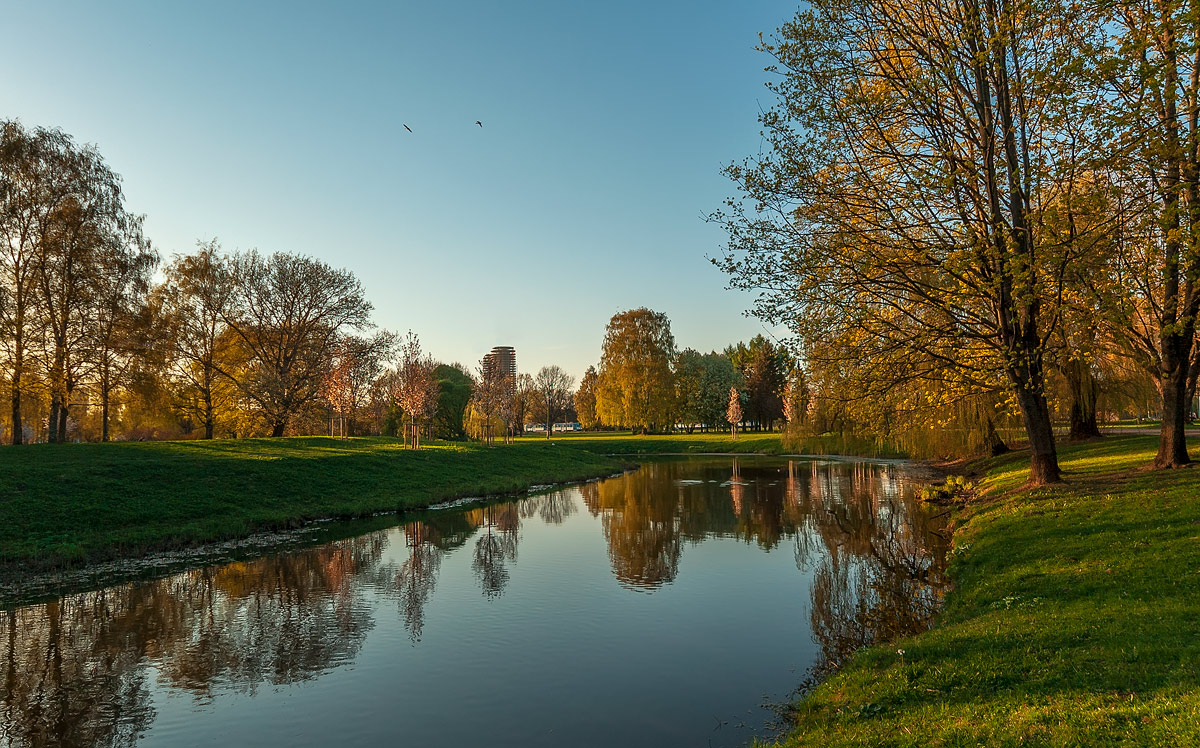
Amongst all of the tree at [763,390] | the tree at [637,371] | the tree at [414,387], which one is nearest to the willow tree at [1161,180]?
the tree at [414,387]

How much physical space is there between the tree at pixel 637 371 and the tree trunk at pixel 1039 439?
203 ft

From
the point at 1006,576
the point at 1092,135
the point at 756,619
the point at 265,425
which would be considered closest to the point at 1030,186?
the point at 1092,135

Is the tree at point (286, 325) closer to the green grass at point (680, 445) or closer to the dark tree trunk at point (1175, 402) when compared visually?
the green grass at point (680, 445)

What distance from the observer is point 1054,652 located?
7.02 m

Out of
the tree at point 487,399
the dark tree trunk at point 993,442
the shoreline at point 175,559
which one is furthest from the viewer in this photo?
the tree at point 487,399

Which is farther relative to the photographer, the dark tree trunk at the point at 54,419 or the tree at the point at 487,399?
the tree at the point at 487,399

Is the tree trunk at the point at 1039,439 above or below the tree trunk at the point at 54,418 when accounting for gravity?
below

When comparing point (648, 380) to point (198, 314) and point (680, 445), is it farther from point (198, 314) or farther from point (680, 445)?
point (198, 314)

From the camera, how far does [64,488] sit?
18375 millimetres

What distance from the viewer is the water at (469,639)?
26.6ft

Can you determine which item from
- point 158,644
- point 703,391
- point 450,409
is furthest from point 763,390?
point 158,644

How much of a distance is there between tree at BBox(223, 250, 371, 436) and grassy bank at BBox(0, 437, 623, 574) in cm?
857

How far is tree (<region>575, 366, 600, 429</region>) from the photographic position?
12253 centimetres

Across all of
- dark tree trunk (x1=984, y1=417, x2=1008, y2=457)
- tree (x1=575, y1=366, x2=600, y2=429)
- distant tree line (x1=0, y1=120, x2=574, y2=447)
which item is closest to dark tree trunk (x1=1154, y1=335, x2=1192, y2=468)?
dark tree trunk (x1=984, y1=417, x2=1008, y2=457)
